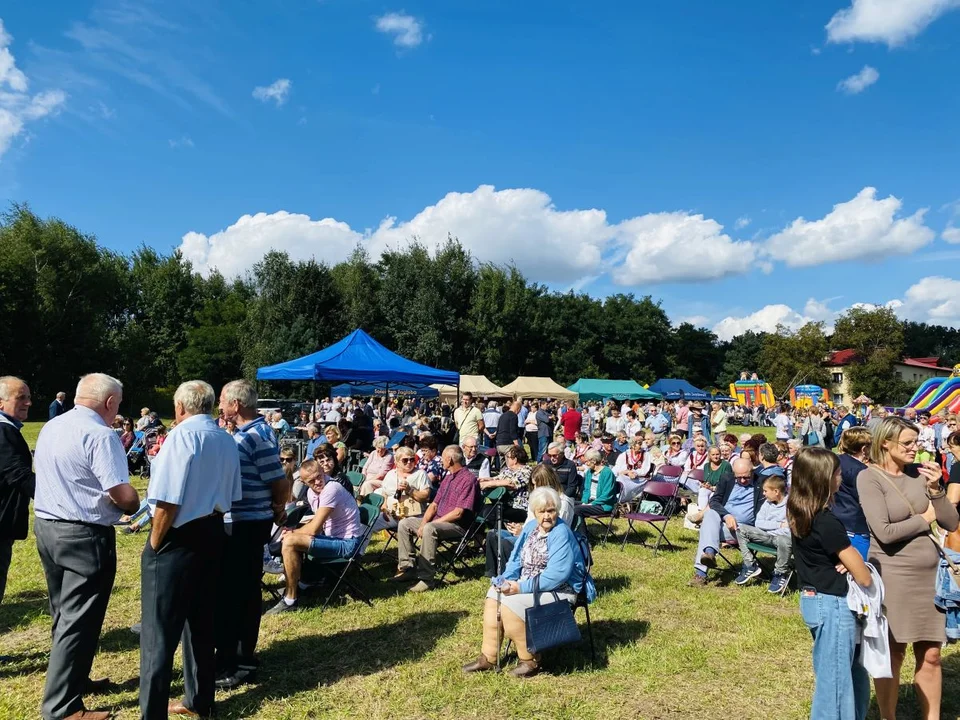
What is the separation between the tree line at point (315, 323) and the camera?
3091 cm

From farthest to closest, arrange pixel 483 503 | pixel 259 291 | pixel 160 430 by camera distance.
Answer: pixel 259 291 < pixel 160 430 < pixel 483 503

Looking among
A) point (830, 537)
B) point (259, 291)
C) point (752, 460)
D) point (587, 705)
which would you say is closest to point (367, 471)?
point (752, 460)

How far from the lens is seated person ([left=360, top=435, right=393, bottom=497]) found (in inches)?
319

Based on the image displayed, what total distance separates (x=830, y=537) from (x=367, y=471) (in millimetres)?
6514

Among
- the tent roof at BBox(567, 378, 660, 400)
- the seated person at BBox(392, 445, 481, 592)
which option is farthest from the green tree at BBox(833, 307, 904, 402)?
the seated person at BBox(392, 445, 481, 592)

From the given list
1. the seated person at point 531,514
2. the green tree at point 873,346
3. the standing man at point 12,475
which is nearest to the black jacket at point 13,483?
the standing man at point 12,475

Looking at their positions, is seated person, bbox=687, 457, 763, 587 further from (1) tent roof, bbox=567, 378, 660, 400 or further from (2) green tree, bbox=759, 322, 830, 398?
(2) green tree, bbox=759, 322, 830, 398

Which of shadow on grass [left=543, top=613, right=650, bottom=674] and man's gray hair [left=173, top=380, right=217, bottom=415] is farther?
shadow on grass [left=543, top=613, right=650, bottom=674]

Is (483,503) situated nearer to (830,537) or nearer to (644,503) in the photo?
(644,503)

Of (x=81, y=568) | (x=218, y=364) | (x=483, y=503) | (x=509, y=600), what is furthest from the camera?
(x=218, y=364)

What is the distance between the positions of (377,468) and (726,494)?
4.18 m

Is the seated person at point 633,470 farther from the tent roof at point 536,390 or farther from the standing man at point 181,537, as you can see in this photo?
the tent roof at point 536,390

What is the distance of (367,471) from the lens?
8.57m

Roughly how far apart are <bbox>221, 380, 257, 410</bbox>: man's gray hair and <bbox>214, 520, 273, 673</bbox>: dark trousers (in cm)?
67
